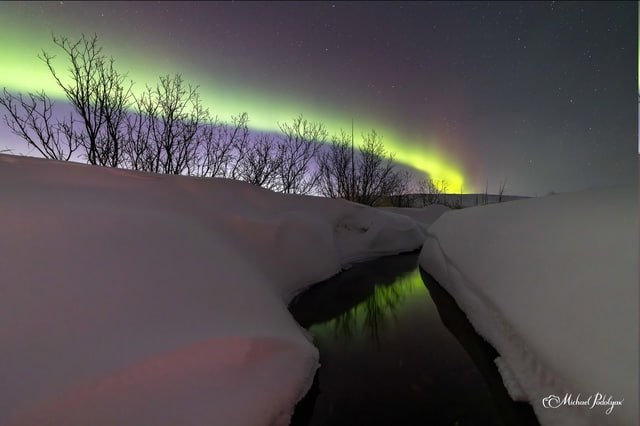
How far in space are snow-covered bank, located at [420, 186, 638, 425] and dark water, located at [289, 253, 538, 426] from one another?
0.76 feet

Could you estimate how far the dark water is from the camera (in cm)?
209

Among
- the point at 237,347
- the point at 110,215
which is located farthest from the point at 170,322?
the point at 110,215

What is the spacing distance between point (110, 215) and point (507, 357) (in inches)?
141

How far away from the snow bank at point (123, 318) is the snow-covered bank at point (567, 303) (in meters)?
1.65

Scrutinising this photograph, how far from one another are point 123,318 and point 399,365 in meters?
2.34

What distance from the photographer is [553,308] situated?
6.44ft

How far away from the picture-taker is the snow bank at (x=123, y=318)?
4.50ft

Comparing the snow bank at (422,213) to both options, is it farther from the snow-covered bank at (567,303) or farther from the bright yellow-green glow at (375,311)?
the snow-covered bank at (567,303)

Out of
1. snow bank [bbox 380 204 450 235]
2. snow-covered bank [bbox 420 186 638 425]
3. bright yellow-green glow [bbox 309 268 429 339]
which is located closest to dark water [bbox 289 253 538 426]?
bright yellow-green glow [bbox 309 268 429 339]

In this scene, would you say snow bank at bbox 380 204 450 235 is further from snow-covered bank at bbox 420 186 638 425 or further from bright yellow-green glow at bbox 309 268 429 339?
snow-covered bank at bbox 420 186 638 425

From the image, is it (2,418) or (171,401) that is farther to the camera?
(171,401)

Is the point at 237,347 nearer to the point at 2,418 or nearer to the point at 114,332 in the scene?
the point at 114,332
